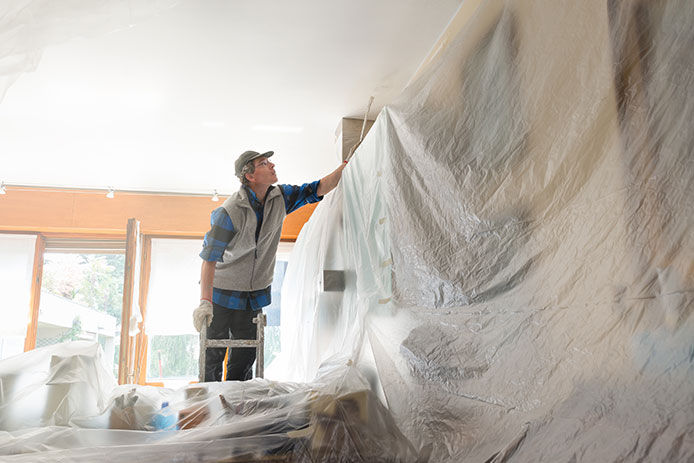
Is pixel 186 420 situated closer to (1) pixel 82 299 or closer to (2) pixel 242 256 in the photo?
(2) pixel 242 256

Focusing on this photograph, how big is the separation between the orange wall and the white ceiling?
0.62 m

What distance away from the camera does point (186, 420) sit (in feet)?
3.46

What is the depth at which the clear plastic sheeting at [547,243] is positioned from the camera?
20.7 inches

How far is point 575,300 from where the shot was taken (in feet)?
2.07

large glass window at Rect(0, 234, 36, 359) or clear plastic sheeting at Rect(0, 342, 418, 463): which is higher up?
large glass window at Rect(0, 234, 36, 359)

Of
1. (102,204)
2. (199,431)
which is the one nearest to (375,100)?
Answer: (199,431)

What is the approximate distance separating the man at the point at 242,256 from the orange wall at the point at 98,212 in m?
2.25

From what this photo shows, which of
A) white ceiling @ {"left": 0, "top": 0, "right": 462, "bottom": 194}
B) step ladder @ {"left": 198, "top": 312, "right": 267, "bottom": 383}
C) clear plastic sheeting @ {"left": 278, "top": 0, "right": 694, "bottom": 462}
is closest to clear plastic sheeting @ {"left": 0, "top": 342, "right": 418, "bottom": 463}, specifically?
clear plastic sheeting @ {"left": 278, "top": 0, "right": 694, "bottom": 462}

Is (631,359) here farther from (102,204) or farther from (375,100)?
(102,204)

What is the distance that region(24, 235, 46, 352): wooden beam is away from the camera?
13.5ft

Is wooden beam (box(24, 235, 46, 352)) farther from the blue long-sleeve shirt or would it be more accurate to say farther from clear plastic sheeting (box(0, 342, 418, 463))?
clear plastic sheeting (box(0, 342, 418, 463))

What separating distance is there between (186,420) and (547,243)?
2.63 feet

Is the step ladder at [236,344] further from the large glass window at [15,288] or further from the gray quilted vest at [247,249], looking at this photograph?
the large glass window at [15,288]

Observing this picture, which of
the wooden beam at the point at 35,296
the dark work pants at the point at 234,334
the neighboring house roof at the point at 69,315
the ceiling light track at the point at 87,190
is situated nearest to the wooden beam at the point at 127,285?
the ceiling light track at the point at 87,190
